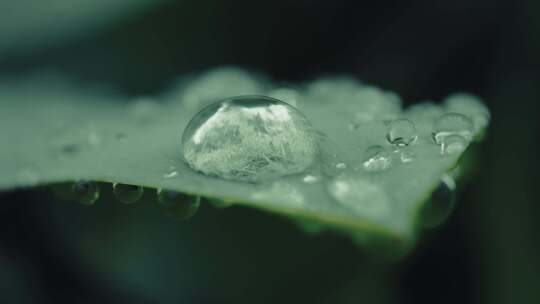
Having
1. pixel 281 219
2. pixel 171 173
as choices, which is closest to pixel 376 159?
pixel 171 173

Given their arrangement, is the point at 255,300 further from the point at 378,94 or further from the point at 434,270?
the point at 378,94

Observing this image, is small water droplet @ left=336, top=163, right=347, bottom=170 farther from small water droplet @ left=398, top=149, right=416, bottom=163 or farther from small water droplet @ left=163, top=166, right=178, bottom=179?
small water droplet @ left=163, top=166, right=178, bottom=179

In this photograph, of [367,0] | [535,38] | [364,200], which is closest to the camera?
[364,200]

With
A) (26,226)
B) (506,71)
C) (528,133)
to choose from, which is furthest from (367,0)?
(26,226)

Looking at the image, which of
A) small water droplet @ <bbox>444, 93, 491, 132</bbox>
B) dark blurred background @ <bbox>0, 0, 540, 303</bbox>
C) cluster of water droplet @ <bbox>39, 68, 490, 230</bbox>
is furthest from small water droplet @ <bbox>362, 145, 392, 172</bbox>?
dark blurred background @ <bbox>0, 0, 540, 303</bbox>

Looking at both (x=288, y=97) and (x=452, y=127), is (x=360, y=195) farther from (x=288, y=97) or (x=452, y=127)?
(x=288, y=97)
